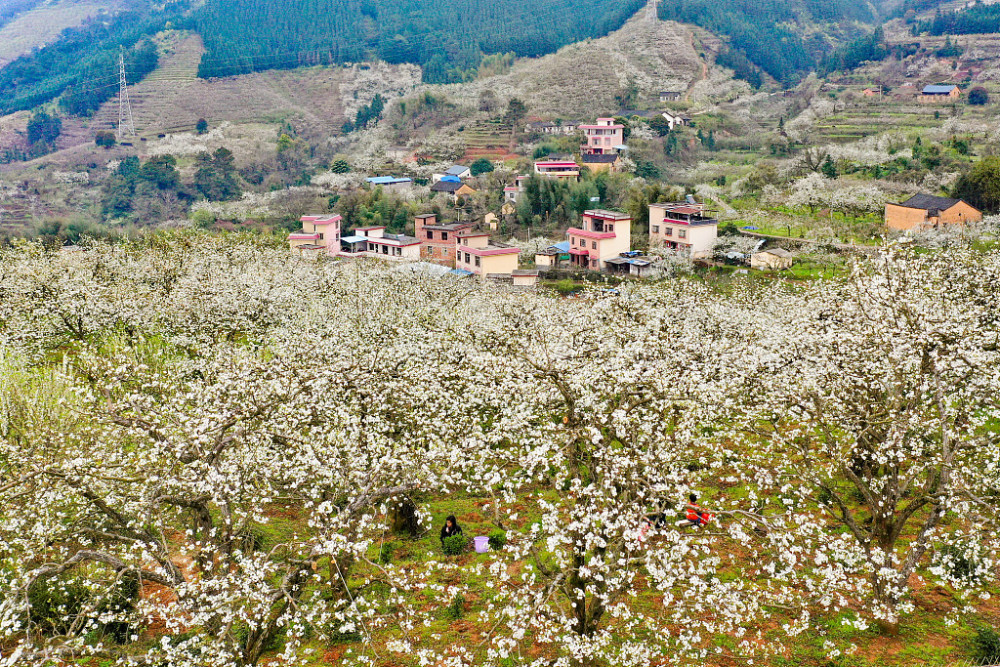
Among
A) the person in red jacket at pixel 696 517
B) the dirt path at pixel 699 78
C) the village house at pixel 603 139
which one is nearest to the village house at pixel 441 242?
the village house at pixel 603 139

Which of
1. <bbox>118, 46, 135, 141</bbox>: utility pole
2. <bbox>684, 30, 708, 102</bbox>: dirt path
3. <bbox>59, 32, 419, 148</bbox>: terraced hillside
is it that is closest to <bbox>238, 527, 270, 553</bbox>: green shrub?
<bbox>684, 30, 708, 102</bbox>: dirt path

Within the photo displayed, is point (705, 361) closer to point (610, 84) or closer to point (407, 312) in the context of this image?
point (407, 312)

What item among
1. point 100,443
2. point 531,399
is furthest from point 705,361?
point 100,443

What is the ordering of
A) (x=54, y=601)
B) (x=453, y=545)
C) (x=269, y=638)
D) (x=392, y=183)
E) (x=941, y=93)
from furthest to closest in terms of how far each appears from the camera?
(x=941, y=93) < (x=392, y=183) < (x=453, y=545) < (x=54, y=601) < (x=269, y=638)

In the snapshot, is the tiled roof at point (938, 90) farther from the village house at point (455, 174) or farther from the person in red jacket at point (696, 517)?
the person in red jacket at point (696, 517)

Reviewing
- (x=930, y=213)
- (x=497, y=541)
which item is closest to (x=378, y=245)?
(x=930, y=213)

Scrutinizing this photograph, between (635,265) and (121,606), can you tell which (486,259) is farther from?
(121,606)
